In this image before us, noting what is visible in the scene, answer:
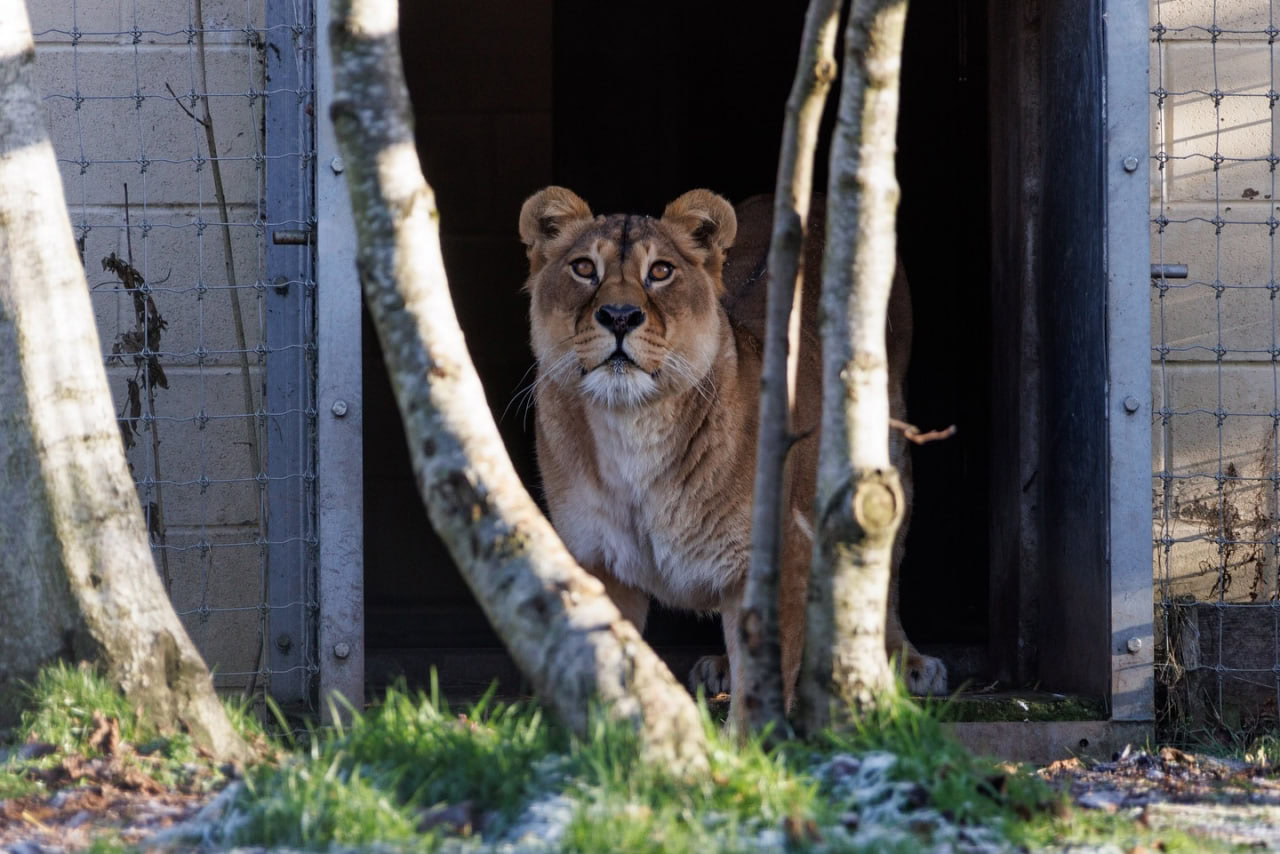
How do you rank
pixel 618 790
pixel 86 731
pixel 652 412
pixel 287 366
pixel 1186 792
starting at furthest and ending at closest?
pixel 287 366, pixel 652 412, pixel 1186 792, pixel 86 731, pixel 618 790

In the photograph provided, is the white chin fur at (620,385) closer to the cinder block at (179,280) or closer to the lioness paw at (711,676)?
the lioness paw at (711,676)

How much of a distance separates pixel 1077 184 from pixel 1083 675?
162 centimetres

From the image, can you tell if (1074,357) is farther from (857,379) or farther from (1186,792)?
(857,379)

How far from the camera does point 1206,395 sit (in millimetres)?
5957

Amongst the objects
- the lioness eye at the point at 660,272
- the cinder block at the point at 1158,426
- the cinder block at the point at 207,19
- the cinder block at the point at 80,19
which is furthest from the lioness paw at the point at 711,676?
the cinder block at the point at 80,19

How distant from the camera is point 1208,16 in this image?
5.98 m

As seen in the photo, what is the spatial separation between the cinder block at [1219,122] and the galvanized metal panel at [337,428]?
3.16 m

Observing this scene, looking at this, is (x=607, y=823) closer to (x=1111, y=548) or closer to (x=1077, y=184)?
(x=1111, y=548)

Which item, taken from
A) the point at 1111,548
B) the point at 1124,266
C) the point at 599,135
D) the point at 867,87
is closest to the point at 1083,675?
the point at 1111,548

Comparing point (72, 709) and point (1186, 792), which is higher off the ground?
point (72, 709)

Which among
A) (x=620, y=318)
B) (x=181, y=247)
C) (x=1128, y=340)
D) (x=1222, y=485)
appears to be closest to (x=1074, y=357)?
(x=1128, y=340)

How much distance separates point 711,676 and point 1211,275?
241cm

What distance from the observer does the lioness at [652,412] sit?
15.9 feet

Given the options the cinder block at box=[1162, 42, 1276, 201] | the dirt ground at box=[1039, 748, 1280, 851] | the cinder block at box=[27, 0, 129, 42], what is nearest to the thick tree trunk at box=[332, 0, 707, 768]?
the dirt ground at box=[1039, 748, 1280, 851]
